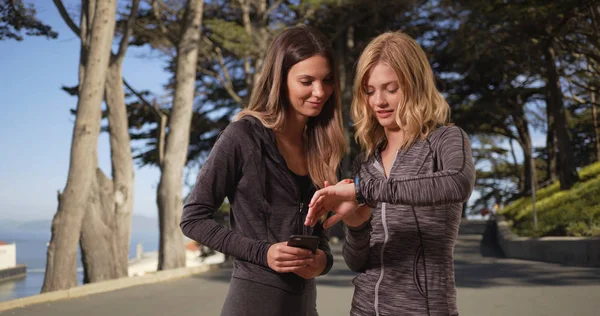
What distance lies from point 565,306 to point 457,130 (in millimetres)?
6003

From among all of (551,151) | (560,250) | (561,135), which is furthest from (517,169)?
(560,250)

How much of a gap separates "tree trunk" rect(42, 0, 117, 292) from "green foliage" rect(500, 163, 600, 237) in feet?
29.8

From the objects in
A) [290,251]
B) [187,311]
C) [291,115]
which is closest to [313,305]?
[290,251]

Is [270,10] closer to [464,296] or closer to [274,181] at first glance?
[464,296]

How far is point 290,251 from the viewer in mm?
1910

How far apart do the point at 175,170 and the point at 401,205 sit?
11243 millimetres

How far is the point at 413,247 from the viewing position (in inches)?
79.5

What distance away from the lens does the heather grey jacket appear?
200cm

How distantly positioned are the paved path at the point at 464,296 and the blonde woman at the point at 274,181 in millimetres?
5298

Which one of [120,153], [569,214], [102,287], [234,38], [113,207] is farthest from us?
[234,38]

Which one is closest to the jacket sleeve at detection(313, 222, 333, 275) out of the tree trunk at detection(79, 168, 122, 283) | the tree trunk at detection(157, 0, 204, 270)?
the tree trunk at detection(79, 168, 122, 283)

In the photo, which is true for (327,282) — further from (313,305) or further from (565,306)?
(313,305)

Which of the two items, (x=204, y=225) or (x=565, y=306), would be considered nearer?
(x=204, y=225)

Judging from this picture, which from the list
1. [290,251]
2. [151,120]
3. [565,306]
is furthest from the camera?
[151,120]
